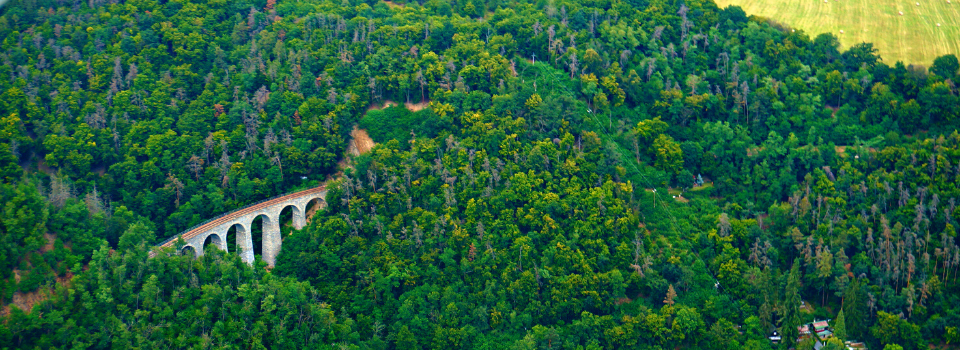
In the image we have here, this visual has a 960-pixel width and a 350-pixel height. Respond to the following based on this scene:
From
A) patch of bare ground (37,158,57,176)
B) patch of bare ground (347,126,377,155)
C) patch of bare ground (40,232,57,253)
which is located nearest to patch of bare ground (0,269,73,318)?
patch of bare ground (40,232,57,253)

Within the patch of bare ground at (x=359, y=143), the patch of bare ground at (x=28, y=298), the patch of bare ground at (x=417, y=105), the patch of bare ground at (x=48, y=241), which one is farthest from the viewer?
the patch of bare ground at (x=417, y=105)

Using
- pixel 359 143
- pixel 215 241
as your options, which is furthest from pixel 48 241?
pixel 359 143

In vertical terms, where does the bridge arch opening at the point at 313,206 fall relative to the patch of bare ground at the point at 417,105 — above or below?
below

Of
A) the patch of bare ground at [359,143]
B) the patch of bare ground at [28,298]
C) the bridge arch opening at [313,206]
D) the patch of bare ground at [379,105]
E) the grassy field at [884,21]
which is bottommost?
the bridge arch opening at [313,206]

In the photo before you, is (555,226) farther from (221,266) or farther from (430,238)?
(221,266)

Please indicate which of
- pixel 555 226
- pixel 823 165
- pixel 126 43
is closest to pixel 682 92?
pixel 823 165

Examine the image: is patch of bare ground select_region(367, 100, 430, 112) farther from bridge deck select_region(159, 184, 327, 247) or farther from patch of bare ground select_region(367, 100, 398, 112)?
bridge deck select_region(159, 184, 327, 247)

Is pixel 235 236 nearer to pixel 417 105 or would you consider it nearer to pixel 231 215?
pixel 231 215

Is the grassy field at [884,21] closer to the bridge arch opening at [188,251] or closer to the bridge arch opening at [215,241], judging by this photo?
the bridge arch opening at [215,241]

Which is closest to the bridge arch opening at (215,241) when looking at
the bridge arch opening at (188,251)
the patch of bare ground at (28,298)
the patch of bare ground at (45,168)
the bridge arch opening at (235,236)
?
the bridge arch opening at (235,236)
